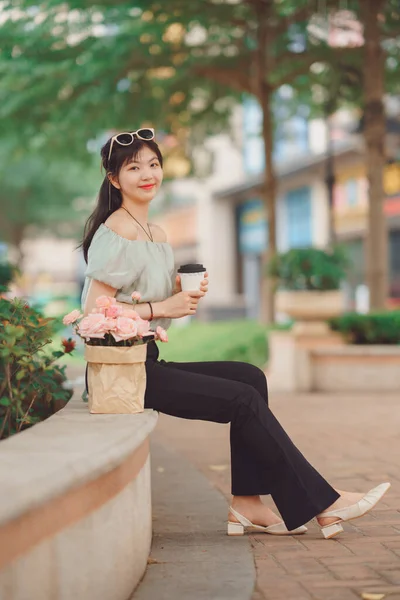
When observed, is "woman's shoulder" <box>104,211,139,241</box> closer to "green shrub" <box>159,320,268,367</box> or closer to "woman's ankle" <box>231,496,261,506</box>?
"woman's ankle" <box>231,496,261,506</box>

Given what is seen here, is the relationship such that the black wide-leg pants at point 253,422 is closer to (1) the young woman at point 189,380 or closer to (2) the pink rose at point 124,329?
(1) the young woman at point 189,380

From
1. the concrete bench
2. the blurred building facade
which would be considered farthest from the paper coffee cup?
the blurred building facade

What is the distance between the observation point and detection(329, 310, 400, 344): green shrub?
12.8 m

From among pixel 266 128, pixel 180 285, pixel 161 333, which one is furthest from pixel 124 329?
pixel 266 128

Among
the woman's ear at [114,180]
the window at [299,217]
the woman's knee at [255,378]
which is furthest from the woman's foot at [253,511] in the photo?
the window at [299,217]

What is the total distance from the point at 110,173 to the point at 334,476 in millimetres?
2636

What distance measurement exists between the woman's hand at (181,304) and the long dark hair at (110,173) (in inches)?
20.3

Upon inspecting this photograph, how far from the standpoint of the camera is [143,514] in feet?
14.8

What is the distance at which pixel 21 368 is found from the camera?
5.03 m

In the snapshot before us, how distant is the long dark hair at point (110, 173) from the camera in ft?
17.3

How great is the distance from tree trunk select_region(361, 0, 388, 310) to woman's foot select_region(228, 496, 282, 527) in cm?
980

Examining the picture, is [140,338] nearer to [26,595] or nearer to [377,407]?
[26,595]

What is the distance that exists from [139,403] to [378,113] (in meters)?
11.1

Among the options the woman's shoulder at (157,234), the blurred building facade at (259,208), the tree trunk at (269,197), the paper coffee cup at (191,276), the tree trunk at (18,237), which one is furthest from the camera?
the tree trunk at (18,237)
